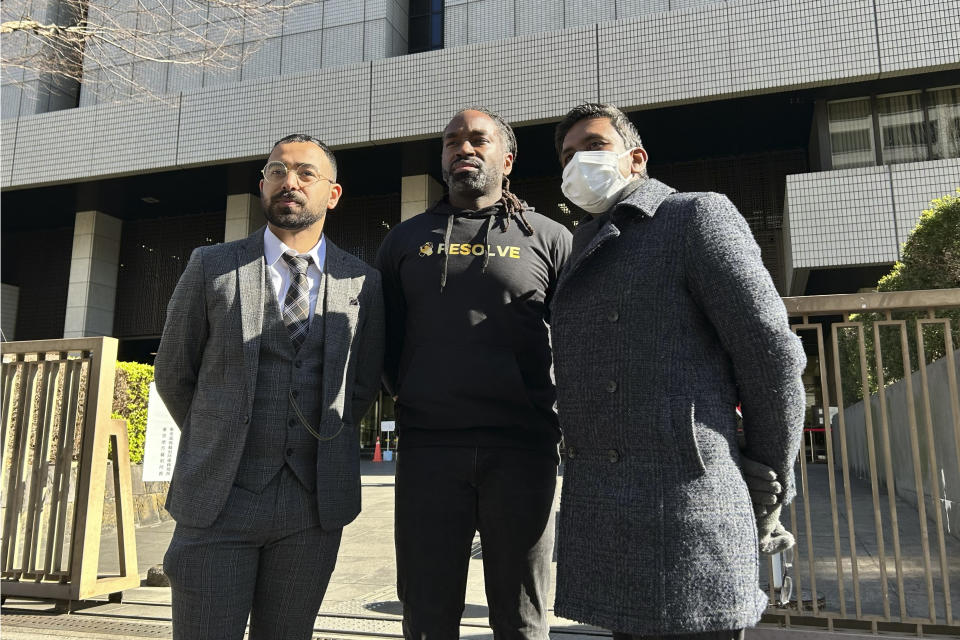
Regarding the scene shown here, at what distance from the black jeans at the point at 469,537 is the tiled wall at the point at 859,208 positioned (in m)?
11.0

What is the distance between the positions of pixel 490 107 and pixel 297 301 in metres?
11.8

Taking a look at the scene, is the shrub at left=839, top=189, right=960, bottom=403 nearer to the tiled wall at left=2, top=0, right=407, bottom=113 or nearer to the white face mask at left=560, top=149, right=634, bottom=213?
the white face mask at left=560, top=149, right=634, bottom=213

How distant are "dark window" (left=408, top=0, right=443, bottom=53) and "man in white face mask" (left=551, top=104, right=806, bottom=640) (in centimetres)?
1608

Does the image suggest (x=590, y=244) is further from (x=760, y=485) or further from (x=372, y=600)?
(x=372, y=600)

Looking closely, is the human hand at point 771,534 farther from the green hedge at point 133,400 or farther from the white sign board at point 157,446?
the green hedge at point 133,400

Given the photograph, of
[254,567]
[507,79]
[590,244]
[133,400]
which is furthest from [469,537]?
[507,79]

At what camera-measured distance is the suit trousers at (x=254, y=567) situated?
1.97m

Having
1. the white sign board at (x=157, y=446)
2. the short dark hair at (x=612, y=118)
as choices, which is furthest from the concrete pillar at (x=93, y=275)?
the short dark hair at (x=612, y=118)

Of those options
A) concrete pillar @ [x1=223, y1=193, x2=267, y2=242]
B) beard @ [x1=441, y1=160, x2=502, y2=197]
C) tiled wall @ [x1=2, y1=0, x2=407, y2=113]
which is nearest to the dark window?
tiled wall @ [x1=2, y1=0, x2=407, y2=113]

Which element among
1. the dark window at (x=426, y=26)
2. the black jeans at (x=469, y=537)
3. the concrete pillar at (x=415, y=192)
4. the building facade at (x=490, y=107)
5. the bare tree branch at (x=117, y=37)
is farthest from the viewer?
the dark window at (x=426, y=26)

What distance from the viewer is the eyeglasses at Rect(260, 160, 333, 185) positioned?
2324mm

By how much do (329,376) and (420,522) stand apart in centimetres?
54

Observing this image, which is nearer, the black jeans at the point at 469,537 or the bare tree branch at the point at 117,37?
the black jeans at the point at 469,537

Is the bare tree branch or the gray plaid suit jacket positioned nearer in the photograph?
the gray plaid suit jacket
